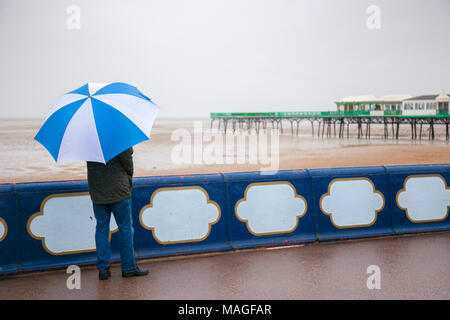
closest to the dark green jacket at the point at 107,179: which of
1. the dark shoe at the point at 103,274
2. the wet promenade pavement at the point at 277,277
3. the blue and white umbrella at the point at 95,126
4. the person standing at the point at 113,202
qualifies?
the person standing at the point at 113,202

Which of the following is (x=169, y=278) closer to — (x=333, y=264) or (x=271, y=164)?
(x=333, y=264)

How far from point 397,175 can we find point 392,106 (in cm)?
6484

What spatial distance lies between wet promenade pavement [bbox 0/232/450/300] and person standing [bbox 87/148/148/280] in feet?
0.64

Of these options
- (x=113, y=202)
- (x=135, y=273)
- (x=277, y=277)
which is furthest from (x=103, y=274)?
(x=277, y=277)

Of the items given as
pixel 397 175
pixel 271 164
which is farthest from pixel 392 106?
pixel 397 175

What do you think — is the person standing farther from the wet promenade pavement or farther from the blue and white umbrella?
the blue and white umbrella

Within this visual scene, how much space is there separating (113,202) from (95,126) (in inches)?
36.0

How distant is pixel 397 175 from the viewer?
22.0ft

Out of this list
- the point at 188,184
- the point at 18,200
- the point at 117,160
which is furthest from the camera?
the point at 188,184

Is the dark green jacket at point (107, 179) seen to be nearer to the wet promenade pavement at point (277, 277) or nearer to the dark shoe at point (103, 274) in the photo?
the dark shoe at point (103, 274)

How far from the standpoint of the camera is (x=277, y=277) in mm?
4906

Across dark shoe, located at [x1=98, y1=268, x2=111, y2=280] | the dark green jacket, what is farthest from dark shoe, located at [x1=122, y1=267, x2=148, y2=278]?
the dark green jacket

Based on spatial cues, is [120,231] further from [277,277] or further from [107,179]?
[277,277]
